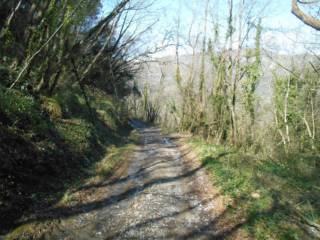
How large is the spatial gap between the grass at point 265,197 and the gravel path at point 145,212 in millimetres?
723

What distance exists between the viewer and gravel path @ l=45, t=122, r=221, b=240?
6.75m

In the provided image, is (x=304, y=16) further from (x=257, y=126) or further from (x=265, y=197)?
(x=257, y=126)

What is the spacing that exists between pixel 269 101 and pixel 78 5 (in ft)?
62.6

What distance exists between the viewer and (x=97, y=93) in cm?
2916

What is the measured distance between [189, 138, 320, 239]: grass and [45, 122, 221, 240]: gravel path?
723mm

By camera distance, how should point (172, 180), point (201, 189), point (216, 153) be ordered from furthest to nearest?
1. point (216, 153)
2. point (172, 180)
3. point (201, 189)

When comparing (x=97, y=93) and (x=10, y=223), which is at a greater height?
(x=97, y=93)

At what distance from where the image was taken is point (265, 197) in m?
8.62

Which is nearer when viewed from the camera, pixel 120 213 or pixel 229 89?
pixel 120 213

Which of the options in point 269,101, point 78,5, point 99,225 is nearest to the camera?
point 99,225

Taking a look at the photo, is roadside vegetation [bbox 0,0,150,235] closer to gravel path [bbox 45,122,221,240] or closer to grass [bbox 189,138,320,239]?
gravel path [bbox 45,122,221,240]

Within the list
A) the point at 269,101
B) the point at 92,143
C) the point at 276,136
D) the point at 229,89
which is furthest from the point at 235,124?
the point at 92,143

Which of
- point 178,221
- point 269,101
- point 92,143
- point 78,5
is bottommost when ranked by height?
point 178,221

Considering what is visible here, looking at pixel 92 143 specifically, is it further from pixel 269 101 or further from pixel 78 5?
pixel 269 101
